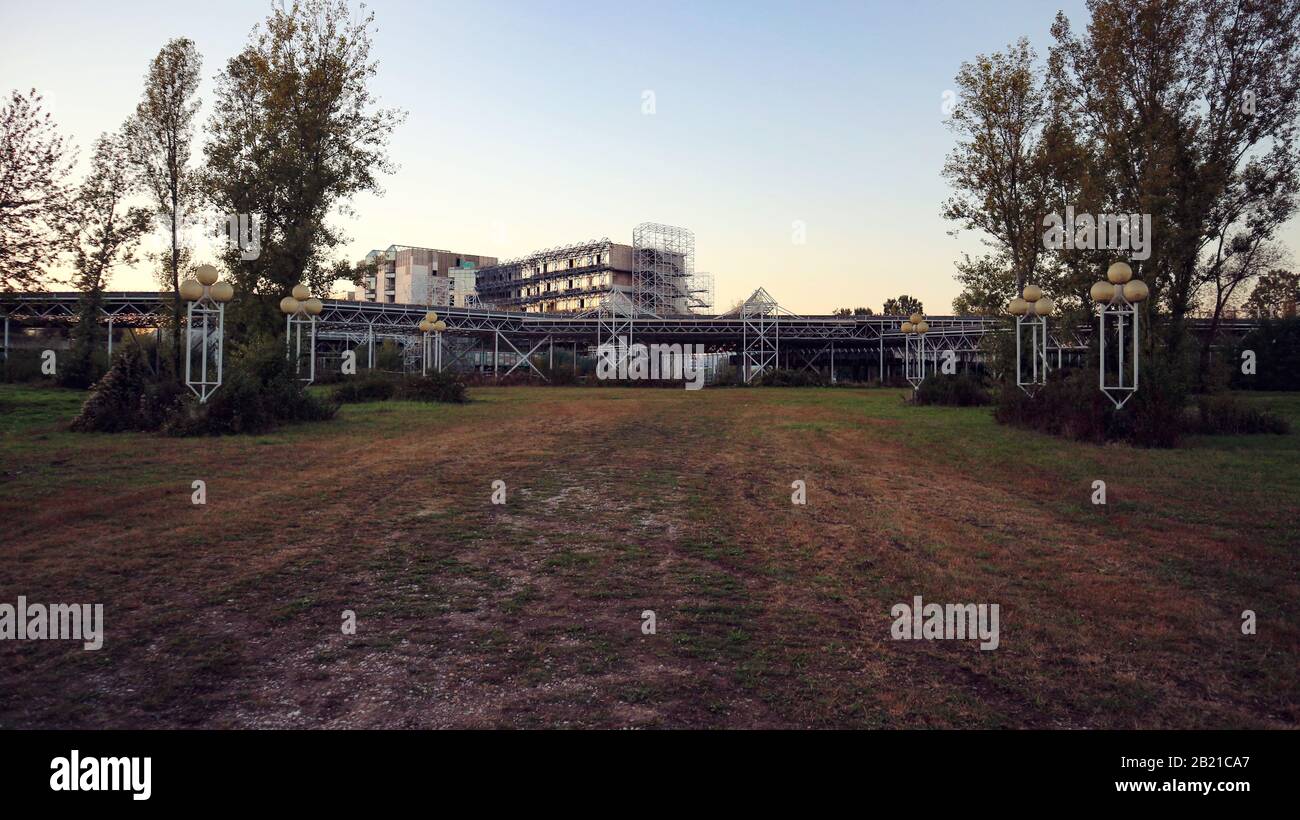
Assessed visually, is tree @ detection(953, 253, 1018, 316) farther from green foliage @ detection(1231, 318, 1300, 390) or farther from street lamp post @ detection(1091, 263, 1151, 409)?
green foliage @ detection(1231, 318, 1300, 390)

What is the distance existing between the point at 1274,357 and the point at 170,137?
5475 centimetres

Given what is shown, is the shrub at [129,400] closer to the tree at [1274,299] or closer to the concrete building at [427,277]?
the tree at [1274,299]

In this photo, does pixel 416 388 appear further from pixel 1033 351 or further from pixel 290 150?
pixel 1033 351

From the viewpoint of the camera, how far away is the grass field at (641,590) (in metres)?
3.73

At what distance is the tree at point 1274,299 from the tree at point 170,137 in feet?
127

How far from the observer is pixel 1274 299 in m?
42.4

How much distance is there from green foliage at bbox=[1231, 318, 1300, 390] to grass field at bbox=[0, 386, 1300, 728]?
40.1 meters

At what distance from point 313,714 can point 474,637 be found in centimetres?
119

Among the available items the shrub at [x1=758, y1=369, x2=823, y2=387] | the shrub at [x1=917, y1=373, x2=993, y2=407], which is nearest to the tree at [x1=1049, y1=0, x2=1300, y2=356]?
the shrub at [x1=917, y1=373, x2=993, y2=407]

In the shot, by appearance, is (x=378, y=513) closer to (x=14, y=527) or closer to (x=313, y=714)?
Answer: (x=14, y=527)

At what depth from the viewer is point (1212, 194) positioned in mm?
18641

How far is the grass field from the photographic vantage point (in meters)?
3.73

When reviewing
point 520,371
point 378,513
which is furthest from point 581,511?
point 520,371

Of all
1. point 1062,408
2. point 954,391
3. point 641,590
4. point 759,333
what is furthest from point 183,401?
point 759,333
